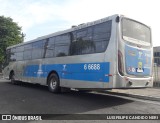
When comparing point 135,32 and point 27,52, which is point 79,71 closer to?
point 135,32

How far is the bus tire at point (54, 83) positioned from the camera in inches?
486

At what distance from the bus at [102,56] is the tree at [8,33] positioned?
1159 inches

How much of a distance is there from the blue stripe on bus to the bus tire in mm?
369

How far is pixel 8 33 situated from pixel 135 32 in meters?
35.7

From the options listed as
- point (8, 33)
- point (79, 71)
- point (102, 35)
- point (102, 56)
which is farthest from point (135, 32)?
point (8, 33)

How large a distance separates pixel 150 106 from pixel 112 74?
1904mm

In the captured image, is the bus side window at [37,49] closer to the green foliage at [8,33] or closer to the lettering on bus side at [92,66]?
the lettering on bus side at [92,66]

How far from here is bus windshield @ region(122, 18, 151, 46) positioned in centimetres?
927

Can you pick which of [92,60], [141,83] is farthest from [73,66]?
[141,83]

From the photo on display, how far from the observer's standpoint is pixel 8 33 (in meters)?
41.9

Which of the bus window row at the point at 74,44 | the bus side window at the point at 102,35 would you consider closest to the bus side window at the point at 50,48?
the bus window row at the point at 74,44

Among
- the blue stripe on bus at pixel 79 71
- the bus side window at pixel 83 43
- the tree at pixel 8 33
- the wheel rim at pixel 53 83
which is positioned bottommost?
the wheel rim at pixel 53 83

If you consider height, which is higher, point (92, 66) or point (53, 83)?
point (92, 66)

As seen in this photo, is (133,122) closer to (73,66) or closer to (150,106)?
(150,106)
